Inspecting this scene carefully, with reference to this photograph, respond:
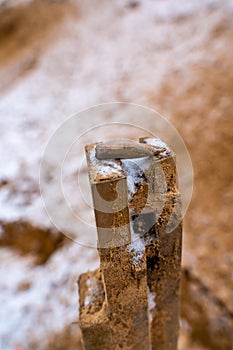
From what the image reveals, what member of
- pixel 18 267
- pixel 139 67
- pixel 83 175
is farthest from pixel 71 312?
pixel 139 67

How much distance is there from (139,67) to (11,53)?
3.78ft

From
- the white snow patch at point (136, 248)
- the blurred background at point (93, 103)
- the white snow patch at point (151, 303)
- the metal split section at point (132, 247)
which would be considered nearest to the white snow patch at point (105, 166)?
the metal split section at point (132, 247)

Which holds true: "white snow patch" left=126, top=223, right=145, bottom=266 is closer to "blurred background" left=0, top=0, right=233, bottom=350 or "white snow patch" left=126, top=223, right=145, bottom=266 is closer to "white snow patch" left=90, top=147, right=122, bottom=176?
"white snow patch" left=90, top=147, right=122, bottom=176

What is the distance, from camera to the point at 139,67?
2.72 m

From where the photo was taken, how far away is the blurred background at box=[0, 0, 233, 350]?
1.53 meters

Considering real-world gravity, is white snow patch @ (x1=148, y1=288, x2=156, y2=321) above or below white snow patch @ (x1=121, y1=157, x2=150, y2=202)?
below

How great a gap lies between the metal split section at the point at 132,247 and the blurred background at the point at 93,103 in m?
0.69

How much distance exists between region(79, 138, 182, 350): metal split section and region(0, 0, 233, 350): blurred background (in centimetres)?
69

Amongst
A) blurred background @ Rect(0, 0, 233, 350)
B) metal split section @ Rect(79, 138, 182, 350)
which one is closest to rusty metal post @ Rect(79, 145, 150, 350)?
metal split section @ Rect(79, 138, 182, 350)

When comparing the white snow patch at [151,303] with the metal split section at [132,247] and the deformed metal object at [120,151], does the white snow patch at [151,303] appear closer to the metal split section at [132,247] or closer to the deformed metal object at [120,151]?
the metal split section at [132,247]

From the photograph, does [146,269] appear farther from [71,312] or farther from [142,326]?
[71,312]

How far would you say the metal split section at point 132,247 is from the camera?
0.67m

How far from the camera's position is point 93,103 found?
8.43ft

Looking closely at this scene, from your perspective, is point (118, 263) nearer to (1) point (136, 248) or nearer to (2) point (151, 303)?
(1) point (136, 248)
